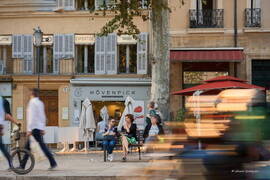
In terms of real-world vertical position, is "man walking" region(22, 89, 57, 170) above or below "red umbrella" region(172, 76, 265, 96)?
below

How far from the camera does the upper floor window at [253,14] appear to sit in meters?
26.9

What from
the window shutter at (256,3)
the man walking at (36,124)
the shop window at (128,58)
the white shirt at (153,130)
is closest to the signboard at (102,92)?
the shop window at (128,58)

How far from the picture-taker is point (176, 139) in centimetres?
741

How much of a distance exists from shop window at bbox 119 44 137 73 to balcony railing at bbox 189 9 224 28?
122 inches

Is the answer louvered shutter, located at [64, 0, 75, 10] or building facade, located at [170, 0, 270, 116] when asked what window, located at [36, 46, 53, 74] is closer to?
louvered shutter, located at [64, 0, 75, 10]

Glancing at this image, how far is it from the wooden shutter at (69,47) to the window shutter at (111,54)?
1.63 m

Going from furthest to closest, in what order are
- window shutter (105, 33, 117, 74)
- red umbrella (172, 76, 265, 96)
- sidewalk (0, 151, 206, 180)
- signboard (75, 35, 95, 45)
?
signboard (75, 35, 95, 45) < window shutter (105, 33, 117, 74) < red umbrella (172, 76, 265, 96) < sidewalk (0, 151, 206, 180)

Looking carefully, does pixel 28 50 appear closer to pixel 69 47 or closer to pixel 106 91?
pixel 69 47

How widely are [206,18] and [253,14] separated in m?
2.12

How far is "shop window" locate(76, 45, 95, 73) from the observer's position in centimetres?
2850

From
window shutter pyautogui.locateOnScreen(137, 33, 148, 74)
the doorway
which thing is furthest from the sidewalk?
the doorway

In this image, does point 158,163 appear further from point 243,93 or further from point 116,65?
point 116,65

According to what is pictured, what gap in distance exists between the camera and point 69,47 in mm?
28234

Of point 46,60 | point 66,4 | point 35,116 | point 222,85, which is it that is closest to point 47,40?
point 46,60
